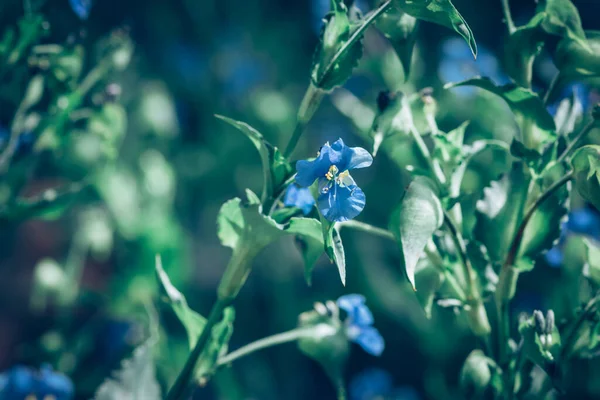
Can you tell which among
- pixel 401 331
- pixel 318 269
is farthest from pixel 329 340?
pixel 318 269

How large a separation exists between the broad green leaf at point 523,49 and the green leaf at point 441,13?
0.29ft

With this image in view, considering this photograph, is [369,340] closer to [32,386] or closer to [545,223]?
[545,223]

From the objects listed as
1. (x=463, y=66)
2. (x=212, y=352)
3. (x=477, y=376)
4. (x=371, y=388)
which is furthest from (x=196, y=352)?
(x=463, y=66)

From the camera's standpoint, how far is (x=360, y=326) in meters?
0.63

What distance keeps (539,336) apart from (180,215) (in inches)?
37.3

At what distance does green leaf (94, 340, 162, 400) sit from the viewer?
22.2 inches

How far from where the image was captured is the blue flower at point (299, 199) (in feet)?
1.77

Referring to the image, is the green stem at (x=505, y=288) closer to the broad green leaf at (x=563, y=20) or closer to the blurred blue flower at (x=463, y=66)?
the broad green leaf at (x=563, y=20)

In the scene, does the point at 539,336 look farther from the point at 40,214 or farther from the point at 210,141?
the point at 210,141

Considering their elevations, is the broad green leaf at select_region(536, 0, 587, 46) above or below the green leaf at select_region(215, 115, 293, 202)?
above

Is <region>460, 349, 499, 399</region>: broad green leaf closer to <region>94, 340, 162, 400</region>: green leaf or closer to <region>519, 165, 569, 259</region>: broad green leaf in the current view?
<region>519, 165, 569, 259</region>: broad green leaf

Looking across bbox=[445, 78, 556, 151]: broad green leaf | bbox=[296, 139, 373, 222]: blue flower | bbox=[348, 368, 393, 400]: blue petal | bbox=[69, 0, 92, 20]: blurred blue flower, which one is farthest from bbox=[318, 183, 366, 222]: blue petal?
bbox=[348, 368, 393, 400]: blue petal

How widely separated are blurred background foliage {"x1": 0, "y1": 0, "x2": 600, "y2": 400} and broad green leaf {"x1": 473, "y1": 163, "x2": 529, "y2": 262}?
66 mm

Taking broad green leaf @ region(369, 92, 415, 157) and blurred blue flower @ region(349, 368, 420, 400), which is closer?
broad green leaf @ region(369, 92, 415, 157)
